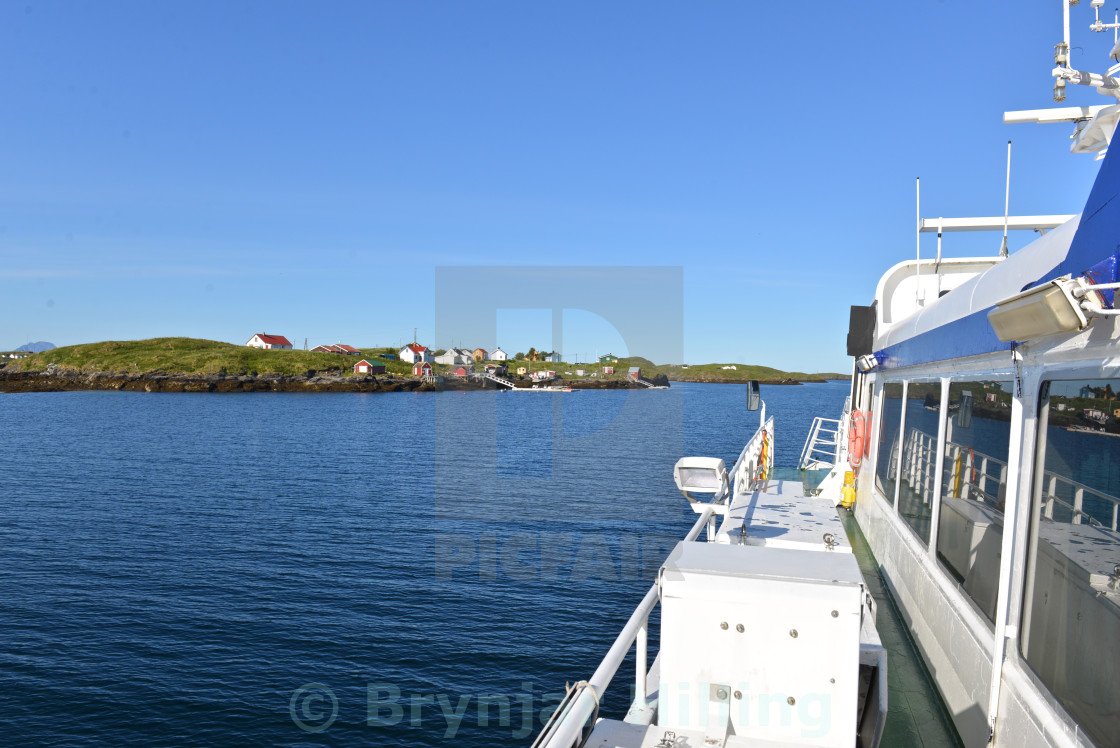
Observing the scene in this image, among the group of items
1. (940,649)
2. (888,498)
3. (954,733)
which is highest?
(888,498)

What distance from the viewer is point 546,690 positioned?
14305mm

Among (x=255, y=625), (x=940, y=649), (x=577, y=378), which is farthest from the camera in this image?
(x=577, y=378)

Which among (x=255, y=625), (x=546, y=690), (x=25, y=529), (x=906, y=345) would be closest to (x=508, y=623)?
(x=546, y=690)

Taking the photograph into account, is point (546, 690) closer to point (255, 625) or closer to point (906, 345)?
point (255, 625)

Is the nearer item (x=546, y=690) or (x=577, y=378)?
(x=546, y=690)

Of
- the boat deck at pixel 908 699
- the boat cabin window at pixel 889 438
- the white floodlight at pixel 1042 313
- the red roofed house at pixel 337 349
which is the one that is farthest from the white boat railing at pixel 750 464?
→ the red roofed house at pixel 337 349

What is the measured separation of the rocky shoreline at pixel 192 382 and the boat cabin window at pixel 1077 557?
138 meters

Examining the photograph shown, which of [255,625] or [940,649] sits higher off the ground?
[940,649]

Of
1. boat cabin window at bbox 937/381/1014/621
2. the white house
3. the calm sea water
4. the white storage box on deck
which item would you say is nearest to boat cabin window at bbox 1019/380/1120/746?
boat cabin window at bbox 937/381/1014/621

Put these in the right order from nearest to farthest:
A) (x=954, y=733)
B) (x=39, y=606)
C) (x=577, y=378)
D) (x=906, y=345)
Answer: (x=954, y=733) < (x=906, y=345) < (x=39, y=606) < (x=577, y=378)

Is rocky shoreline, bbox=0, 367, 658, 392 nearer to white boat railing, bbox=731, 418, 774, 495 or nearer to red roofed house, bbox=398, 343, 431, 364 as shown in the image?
red roofed house, bbox=398, 343, 431, 364

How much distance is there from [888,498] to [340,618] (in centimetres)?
1362

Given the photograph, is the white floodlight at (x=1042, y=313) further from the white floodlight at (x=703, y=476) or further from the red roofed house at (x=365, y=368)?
the red roofed house at (x=365, y=368)

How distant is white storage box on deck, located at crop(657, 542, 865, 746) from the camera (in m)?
3.82
